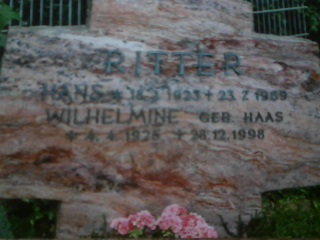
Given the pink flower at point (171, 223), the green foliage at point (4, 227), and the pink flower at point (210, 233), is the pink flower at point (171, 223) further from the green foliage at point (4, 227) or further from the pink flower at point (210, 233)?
the green foliage at point (4, 227)

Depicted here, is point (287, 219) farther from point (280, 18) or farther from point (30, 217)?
point (280, 18)

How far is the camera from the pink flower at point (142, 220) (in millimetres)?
2646

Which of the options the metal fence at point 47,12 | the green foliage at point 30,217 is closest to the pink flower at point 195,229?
the green foliage at point 30,217

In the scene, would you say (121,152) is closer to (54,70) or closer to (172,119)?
(172,119)

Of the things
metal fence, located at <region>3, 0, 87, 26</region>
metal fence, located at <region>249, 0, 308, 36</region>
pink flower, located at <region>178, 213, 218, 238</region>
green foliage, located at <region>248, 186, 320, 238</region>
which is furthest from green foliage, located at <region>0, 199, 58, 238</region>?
metal fence, located at <region>249, 0, 308, 36</region>

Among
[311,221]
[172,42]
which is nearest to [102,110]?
[172,42]

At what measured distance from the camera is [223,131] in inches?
113

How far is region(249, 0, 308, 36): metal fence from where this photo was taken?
535 centimetres

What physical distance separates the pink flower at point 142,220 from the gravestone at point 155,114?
6cm

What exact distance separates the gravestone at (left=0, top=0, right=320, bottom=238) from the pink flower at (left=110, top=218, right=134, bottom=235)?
42 millimetres

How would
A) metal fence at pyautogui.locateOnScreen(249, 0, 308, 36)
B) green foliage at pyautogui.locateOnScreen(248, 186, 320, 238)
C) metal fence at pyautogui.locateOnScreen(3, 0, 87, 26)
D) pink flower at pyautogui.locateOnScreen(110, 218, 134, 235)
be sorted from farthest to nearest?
1. metal fence at pyautogui.locateOnScreen(249, 0, 308, 36)
2. metal fence at pyautogui.locateOnScreen(3, 0, 87, 26)
3. green foliage at pyautogui.locateOnScreen(248, 186, 320, 238)
4. pink flower at pyautogui.locateOnScreen(110, 218, 134, 235)

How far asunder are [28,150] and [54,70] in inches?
21.3

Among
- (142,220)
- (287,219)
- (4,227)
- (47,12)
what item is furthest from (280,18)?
(4,227)

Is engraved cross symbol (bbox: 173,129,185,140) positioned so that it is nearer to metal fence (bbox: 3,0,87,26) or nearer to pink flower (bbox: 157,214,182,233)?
pink flower (bbox: 157,214,182,233)
